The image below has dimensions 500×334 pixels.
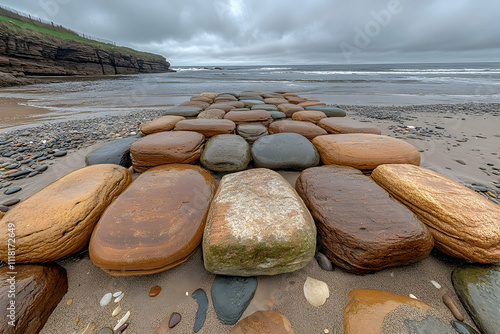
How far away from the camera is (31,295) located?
2.91ft

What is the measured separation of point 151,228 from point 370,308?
1.18 m

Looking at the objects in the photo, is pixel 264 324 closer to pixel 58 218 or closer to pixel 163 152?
pixel 58 218

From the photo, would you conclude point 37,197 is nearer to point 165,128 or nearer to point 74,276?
point 74,276

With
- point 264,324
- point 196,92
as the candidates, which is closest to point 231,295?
point 264,324

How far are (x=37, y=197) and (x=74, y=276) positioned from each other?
0.59 metres

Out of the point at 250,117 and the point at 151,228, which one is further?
the point at 250,117

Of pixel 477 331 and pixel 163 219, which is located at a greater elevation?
pixel 163 219

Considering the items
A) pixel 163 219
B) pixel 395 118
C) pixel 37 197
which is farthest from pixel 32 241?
pixel 395 118

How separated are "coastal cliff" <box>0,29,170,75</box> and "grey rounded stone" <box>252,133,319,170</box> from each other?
25900mm

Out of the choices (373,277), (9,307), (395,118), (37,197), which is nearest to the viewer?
(9,307)

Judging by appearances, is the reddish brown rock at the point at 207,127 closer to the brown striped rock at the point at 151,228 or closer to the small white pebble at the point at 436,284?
the brown striped rock at the point at 151,228

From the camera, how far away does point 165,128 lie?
2.25 m

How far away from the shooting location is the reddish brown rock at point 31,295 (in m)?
0.82

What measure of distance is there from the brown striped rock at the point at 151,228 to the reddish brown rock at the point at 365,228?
77cm
